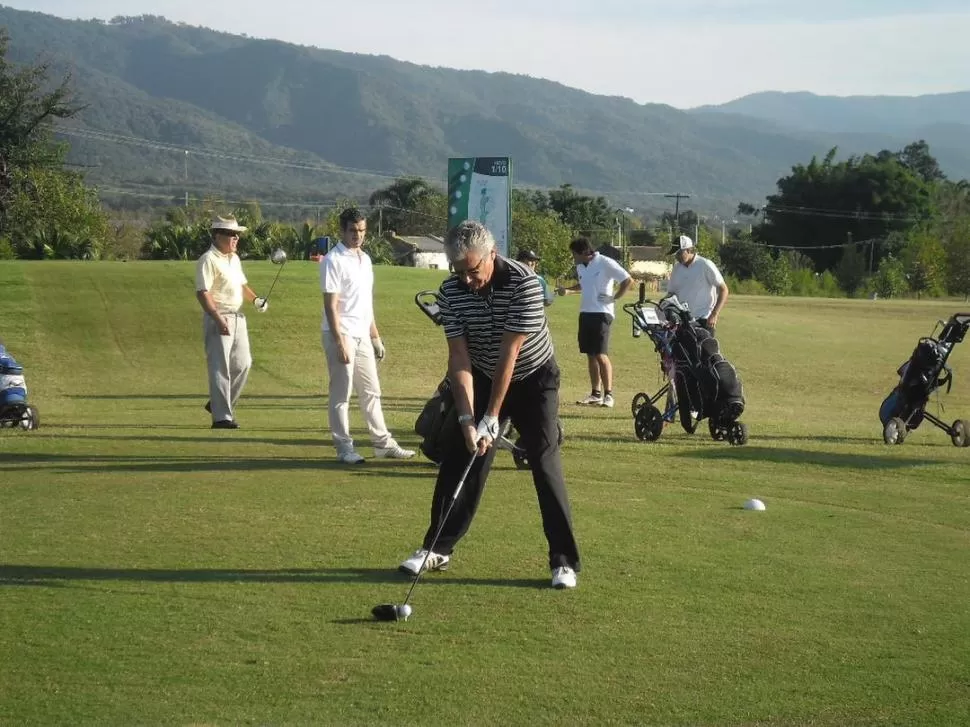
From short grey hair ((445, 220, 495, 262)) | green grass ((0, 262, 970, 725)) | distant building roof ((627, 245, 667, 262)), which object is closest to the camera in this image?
green grass ((0, 262, 970, 725))

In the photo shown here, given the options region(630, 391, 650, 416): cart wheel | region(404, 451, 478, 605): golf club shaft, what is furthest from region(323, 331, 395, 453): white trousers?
region(404, 451, 478, 605): golf club shaft

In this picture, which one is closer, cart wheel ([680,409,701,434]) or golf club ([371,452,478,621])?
golf club ([371,452,478,621])

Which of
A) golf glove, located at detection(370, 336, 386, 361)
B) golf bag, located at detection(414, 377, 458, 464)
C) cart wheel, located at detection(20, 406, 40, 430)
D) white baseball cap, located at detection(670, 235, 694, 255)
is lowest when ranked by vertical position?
cart wheel, located at detection(20, 406, 40, 430)

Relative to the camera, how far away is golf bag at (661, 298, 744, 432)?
47.2ft

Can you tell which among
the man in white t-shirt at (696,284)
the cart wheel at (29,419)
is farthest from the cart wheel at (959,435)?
Result: the cart wheel at (29,419)

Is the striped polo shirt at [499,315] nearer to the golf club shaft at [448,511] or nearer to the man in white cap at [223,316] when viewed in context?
the golf club shaft at [448,511]

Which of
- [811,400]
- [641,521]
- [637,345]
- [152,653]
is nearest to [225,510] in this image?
[641,521]

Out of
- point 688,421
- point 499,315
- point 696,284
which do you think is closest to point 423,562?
point 499,315

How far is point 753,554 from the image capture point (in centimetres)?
861

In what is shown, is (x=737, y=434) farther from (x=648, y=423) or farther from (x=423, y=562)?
(x=423, y=562)

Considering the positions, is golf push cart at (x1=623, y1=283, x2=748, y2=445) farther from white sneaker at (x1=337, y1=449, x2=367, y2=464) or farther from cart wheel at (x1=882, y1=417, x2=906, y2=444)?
white sneaker at (x1=337, y1=449, x2=367, y2=464)

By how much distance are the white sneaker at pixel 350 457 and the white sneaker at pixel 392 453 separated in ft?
1.03

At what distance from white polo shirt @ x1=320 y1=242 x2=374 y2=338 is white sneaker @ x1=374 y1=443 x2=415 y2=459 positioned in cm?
107

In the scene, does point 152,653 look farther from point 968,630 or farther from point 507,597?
point 968,630
